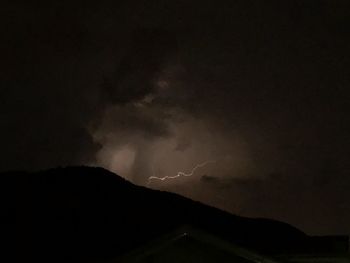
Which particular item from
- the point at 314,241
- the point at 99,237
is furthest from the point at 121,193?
the point at 314,241

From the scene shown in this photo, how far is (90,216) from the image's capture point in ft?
74.7

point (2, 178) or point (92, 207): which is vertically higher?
point (2, 178)

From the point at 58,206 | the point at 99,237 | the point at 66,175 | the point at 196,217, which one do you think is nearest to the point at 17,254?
the point at 99,237

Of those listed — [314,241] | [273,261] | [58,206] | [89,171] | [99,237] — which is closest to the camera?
[273,261]

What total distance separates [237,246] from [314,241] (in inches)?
83.3

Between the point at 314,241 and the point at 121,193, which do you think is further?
the point at 121,193

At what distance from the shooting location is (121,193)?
28.3 metres

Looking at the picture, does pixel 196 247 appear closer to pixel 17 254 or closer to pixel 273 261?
pixel 273 261

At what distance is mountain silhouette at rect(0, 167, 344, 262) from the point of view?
18406 mm

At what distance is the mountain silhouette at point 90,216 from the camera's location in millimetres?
18406

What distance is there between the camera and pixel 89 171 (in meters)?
30.9

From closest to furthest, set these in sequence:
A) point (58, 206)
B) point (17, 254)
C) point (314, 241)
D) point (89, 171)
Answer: point (314, 241) → point (17, 254) → point (58, 206) → point (89, 171)

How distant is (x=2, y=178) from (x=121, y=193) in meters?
5.66

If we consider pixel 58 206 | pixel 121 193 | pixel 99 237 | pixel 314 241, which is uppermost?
pixel 121 193
